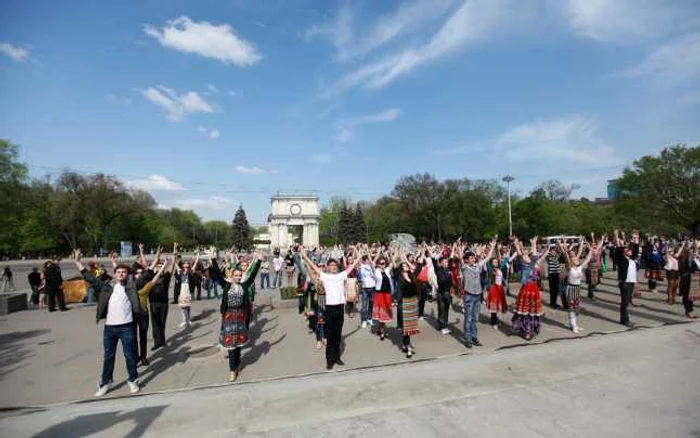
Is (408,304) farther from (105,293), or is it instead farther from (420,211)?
(420,211)

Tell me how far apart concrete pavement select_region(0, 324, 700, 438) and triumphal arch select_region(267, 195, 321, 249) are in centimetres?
7252

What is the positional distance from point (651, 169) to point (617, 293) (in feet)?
118

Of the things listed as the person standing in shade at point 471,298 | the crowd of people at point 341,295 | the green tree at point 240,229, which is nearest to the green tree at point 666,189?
the crowd of people at point 341,295

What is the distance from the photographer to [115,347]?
224 inches

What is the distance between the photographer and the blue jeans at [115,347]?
5645 mm

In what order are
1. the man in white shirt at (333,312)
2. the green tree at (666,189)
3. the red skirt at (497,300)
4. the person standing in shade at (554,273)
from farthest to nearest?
the green tree at (666,189), the person standing in shade at (554,273), the red skirt at (497,300), the man in white shirt at (333,312)

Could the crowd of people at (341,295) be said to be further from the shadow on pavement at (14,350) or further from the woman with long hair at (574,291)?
the shadow on pavement at (14,350)

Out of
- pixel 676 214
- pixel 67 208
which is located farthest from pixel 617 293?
pixel 67 208

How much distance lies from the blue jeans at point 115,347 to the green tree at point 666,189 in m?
49.2

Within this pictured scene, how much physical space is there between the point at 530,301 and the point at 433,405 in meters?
4.42

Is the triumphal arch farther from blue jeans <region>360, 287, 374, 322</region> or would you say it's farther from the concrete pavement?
the concrete pavement

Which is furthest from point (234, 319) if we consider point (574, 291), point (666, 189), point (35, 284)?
point (666, 189)

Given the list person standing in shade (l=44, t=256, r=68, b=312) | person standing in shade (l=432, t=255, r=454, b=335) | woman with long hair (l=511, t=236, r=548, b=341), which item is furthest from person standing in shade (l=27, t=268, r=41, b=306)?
woman with long hair (l=511, t=236, r=548, b=341)

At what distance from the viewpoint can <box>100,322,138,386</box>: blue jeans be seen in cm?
564
